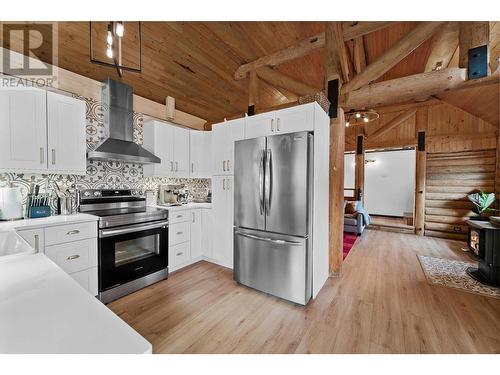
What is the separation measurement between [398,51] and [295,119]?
1.74m

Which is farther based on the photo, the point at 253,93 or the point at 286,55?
the point at 253,93

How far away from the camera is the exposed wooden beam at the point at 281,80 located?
3570 mm

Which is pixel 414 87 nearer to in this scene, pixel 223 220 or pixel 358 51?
pixel 358 51

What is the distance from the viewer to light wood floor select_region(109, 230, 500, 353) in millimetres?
1771

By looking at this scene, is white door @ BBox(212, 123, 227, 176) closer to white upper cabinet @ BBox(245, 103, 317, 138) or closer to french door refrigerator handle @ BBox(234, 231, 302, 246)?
white upper cabinet @ BBox(245, 103, 317, 138)

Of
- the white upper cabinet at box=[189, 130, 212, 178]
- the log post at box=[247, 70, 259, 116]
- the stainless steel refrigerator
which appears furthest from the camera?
the white upper cabinet at box=[189, 130, 212, 178]

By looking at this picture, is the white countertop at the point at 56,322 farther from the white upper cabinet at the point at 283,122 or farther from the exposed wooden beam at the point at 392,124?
the exposed wooden beam at the point at 392,124

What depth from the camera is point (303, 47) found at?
3332 millimetres

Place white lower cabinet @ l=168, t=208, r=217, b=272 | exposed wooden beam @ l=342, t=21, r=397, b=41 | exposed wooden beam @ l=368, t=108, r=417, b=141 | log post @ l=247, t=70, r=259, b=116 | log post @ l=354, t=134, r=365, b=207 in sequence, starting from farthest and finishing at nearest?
log post @ l=354, t=134, r=365, b=207, exposed wooden beam @ l=368, t=108, r=417, b=141, log post @ l=247, t=70, r=259, b=116, white lower cabinet @ l=168, t=208, r=217, b=272, exposed wooden beam @ l=342, t=21, r=397, b=41

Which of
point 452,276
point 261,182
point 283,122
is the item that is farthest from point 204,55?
point 452,276

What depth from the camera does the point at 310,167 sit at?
2.29 metres

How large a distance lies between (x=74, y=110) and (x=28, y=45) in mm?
817

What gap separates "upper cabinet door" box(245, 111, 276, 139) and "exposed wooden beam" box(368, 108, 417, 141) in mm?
4984

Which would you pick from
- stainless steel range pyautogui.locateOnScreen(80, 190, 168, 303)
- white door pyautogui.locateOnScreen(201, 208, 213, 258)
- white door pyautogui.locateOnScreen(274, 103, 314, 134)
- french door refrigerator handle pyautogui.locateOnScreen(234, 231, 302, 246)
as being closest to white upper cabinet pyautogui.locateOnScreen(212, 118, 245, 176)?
white door pyautogui.locateOnScreen(274, 103, 314, 134)
